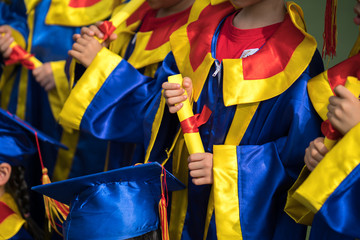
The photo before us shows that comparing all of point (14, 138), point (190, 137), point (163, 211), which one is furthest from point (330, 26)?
point (14, 138)

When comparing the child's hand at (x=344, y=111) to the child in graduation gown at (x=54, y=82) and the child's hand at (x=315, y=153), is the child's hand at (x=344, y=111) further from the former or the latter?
the child in graduation gown at (x=54, y=82)

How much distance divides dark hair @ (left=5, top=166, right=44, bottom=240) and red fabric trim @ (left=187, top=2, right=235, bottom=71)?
672mm

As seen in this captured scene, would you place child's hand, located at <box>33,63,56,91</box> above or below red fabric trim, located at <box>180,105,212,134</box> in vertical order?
below

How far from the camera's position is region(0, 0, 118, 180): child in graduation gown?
1.57 metres

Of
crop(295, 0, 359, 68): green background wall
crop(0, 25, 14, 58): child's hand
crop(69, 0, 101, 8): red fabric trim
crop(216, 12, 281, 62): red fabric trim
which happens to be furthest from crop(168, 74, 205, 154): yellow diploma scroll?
crop(0, 25, 14, 58): child's hand

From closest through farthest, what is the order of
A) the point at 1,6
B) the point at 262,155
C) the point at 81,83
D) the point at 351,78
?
the point at 351,78 → the point at 262,155 → the point at 81,83 → the point at 1,6

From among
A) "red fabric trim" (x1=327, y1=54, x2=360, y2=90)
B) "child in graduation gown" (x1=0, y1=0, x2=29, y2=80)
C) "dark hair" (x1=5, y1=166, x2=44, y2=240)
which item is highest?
"red fabric trim" (x1=327, y1=54, x2=360, y2=90)

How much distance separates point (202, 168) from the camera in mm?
1034

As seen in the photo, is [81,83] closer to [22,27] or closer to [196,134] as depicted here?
[196,134]

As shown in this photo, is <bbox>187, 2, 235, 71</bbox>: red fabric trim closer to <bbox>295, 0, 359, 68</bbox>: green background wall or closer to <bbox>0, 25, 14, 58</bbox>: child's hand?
<bbox>295, 0, 359, 68</bbox>: green background wall

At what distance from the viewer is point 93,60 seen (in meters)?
1.30

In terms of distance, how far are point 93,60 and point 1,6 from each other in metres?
0.67

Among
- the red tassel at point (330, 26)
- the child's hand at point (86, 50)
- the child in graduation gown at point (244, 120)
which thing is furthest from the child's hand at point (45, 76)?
the red tassel at point (330, 26)

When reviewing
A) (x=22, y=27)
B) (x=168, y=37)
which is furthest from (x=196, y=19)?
(x=22, y=27)
